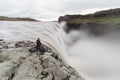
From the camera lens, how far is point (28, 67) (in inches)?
310

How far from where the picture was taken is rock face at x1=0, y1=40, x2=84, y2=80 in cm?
742

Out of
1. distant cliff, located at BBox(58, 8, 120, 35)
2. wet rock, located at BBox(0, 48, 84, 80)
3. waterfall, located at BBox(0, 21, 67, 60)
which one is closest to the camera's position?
wet rock, located at BBox(0, 48, 84, 80)

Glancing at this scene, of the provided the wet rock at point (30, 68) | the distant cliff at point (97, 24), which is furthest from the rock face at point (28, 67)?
the distant cliff at point (97, 24)

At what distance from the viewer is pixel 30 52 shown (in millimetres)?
9289

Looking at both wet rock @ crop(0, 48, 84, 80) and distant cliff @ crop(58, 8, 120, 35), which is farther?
distant cliff @ crop(58, 8, 120, 35)

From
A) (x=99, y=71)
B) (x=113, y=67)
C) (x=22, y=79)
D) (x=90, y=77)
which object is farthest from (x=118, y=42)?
(x=22, y=79)

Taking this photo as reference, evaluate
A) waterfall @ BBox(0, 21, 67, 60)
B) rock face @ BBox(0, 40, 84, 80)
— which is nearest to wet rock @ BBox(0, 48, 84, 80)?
rock face @ BBox(0, 40, 84, 80)

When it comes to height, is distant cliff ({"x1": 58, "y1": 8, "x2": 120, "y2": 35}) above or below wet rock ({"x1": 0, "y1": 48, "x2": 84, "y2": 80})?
below

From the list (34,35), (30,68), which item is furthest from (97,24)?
Answer: (30,68)

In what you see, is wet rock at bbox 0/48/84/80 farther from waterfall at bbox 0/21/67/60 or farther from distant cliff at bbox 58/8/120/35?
distant cliff at bbox 58/8/120/35

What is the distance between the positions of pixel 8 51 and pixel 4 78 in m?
2.38

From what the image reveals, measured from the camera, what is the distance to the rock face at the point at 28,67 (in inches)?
292

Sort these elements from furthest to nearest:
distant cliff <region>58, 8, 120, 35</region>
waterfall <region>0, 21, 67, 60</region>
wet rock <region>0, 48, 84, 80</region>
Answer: distant cliff <region>58, 8, 120, 35</region>
waterfall <region>0, 21, 67, 60</region>
wet rock <region>0, 48, 84, 80</region>

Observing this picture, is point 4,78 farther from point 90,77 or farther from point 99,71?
point 99,71
